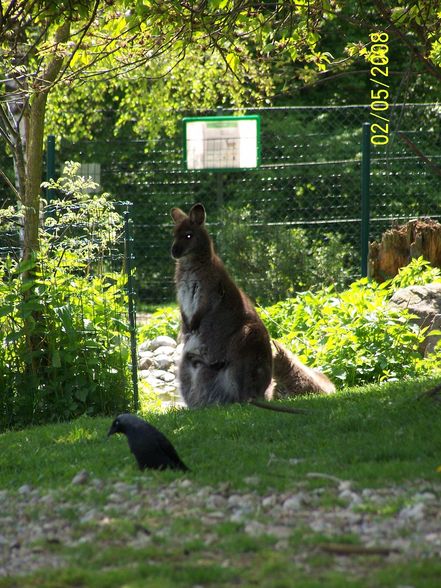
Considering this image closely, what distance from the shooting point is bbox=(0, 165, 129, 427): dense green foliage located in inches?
376

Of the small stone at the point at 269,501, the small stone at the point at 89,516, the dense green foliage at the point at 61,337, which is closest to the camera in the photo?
the small stone at the point at 89,516

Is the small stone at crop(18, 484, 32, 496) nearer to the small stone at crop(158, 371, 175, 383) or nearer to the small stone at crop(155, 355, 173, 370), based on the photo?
the small stone at crop(158, 371, 175, 383)

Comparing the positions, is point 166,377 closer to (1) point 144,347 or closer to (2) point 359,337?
(1) point 144,347

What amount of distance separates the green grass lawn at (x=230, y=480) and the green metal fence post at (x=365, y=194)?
6411 mm

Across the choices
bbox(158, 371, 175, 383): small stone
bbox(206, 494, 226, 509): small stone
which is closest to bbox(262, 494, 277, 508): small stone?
bbox(206, 494, 226, 509): small stone

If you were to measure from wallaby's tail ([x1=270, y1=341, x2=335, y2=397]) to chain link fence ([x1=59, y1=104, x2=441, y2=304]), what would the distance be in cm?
592

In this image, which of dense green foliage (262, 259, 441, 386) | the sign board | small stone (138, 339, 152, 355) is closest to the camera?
dense green foliage (262, 259, 441, 386)

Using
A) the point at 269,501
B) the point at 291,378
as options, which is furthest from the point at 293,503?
the point at 291,378

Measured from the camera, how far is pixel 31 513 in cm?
571

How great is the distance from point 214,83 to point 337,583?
46.8 feet

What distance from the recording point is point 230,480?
6090 millimetres

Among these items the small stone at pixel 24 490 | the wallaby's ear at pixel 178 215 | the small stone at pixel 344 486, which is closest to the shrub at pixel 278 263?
the wallaby's ear at pixel 178 215

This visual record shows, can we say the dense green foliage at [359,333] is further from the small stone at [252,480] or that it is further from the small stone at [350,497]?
the small stone at [350,497]

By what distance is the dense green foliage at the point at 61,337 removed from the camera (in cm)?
955
